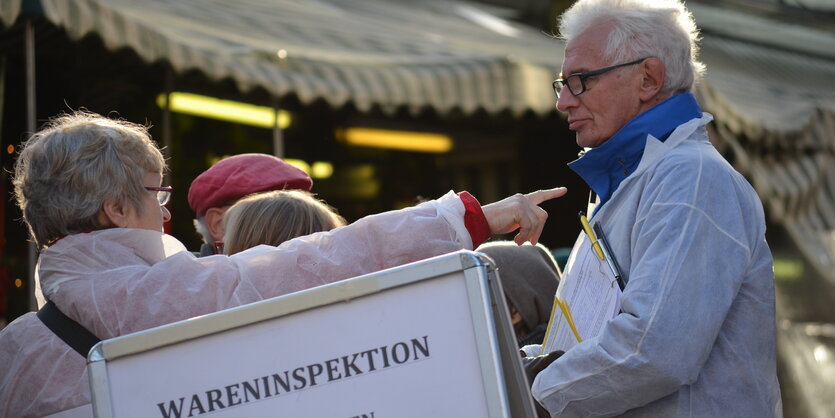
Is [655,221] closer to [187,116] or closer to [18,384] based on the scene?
[18,384]

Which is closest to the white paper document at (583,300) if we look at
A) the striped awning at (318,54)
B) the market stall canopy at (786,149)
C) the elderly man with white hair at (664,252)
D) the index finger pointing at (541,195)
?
the elderly man with white hair at (664,252)

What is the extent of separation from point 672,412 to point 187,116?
4.53 metres

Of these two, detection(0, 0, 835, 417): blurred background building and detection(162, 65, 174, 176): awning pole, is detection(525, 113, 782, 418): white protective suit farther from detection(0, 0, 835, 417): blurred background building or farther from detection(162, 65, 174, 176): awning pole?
detection(162, 65, 174, 176): awning pole

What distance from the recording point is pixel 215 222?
3.80 meters

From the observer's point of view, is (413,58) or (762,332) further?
(413,58)

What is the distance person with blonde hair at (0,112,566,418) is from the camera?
89.0 inches

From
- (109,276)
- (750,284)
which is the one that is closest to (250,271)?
(109,276)

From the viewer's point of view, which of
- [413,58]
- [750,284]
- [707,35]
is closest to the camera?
[750,284]

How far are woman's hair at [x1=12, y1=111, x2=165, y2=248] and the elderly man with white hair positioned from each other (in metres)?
1.08

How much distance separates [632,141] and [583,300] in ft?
Result: 1.35

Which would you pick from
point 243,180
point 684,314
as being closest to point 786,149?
point 243,180

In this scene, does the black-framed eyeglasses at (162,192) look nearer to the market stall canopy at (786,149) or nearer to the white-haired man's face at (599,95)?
the white-haired man's face at (599,95)

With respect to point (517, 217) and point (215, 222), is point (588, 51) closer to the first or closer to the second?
point (517, 217)

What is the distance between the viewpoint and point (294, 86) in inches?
206
